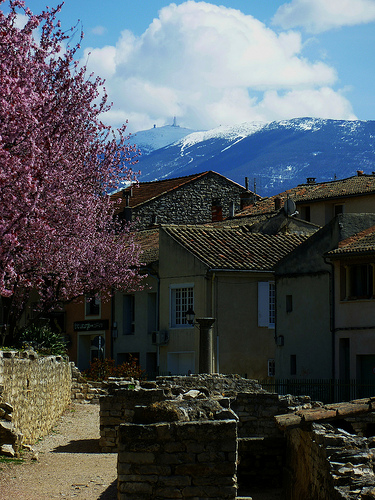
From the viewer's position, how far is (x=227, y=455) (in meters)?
10.3

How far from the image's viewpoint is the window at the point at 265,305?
120 feet

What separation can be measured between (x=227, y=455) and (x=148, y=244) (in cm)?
3354

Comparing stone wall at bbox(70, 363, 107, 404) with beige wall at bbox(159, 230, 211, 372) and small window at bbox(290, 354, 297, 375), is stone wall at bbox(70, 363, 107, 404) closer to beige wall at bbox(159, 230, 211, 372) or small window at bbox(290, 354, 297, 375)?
beige wall at bbox(159, 230, 211, 372)

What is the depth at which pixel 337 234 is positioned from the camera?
32281 millimetres

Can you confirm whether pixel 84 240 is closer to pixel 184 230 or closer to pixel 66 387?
pixel 66 387

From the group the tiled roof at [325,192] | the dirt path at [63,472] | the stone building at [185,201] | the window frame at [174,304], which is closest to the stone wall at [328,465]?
the dirt path at [63,472]

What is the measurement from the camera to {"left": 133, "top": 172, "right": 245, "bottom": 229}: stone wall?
52656 mm

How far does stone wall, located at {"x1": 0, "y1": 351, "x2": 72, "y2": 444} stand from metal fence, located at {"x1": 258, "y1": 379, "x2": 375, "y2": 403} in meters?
8.29

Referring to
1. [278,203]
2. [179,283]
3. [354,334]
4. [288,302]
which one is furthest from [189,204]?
[354,334]

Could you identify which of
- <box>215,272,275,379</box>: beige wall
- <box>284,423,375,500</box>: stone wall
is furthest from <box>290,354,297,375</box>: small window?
<box>284,423,375,500</box>: stone wall

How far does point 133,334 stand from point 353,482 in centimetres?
3085

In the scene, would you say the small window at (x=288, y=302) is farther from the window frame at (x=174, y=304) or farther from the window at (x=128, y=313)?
the window at (x=128, y=313)

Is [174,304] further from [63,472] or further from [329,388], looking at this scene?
[63,472]

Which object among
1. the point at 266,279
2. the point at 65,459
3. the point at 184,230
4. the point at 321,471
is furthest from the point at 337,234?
the point at 321,471
